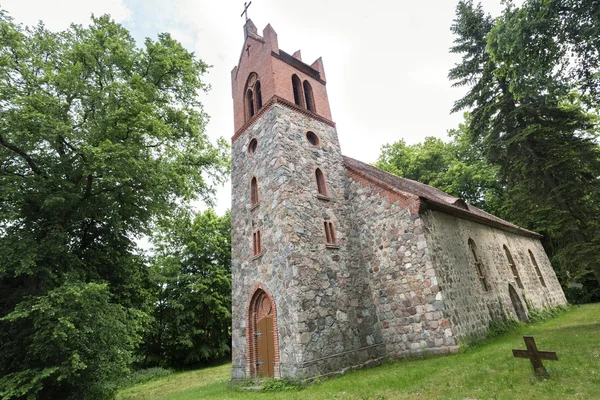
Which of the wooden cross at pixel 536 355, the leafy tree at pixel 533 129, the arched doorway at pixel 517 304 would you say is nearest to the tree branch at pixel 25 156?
the wooden cross at pixel 536 355

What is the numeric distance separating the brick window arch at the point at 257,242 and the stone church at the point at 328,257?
7 cm

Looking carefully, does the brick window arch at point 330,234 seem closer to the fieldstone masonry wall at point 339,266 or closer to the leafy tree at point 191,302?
the fieldstone masonry wall at point 339,266

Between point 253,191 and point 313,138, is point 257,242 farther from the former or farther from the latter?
point 313,138

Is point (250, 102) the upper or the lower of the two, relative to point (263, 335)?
upper

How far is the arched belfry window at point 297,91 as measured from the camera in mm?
15031

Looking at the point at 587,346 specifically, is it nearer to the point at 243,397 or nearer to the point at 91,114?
the point at 243,397

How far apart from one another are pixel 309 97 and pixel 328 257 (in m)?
8.38

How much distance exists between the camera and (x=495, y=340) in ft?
36.4

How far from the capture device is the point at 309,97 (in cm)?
1579

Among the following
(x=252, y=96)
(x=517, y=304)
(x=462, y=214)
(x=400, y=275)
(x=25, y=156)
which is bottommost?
(x=517, y=304)

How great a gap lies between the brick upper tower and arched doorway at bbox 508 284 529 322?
40.4ft

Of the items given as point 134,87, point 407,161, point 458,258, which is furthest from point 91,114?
point 407,161

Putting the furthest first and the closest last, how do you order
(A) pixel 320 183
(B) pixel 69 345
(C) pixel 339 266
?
(A) pixel 320 183
(C) pixel 339 266
(B) pixel 69 345

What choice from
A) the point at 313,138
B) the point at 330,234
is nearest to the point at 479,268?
the point at 330,234
